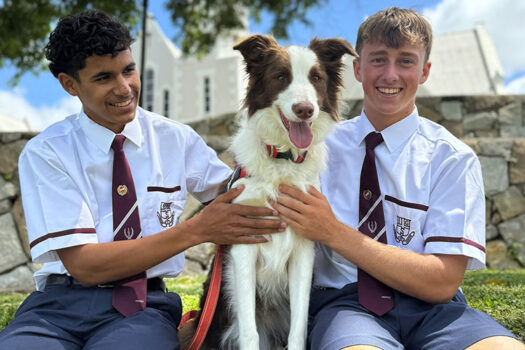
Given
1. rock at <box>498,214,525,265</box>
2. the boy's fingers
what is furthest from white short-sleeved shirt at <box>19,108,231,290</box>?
rock at <box>498,214,525,265</box>

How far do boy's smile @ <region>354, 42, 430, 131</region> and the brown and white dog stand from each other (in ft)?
0.54

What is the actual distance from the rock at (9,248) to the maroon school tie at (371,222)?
18.1 feet

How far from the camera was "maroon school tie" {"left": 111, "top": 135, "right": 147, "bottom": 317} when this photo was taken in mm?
2587

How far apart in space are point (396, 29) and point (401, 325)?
5.16 ft

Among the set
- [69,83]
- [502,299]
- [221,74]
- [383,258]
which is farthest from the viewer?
[221,74]

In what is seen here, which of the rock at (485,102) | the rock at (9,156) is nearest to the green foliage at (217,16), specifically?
the rock at (485,102)

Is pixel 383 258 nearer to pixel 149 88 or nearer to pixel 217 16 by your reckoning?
pixel 217 16

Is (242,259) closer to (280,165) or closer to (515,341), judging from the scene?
(280,165)

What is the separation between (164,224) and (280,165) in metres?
0.78

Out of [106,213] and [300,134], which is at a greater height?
[300,134]

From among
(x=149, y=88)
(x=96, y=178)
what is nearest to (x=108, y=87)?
(x=96, y=178)

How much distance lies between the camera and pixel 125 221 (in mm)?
2727

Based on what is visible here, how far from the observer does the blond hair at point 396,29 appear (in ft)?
8.96

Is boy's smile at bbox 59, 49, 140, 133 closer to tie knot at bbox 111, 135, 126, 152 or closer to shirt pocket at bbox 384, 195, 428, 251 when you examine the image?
tie knot at bbox 111, 135, 126, 152
